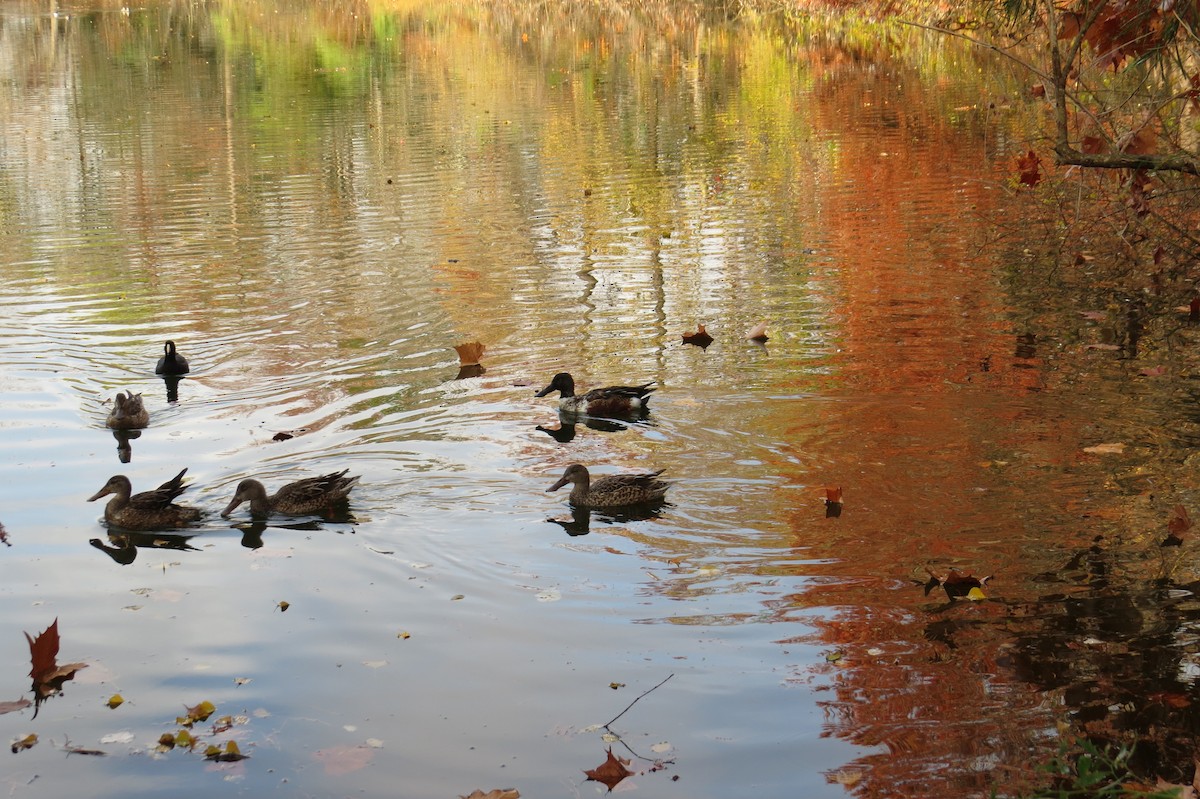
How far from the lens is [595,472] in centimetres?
975

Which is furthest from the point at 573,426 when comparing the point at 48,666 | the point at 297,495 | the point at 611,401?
the point at 48,666

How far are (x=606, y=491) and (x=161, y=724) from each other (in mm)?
3413

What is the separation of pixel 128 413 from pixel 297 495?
9.27 ft

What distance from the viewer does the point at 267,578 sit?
8.00 meters

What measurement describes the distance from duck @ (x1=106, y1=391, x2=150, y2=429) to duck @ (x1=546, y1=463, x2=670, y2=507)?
4173 mm

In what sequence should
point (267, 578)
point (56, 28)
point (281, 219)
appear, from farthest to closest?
point (56, 28)
point (281, 219)
point (267, 578)

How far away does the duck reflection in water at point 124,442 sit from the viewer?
34.0 ft

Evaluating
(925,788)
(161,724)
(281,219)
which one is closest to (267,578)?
(161,724)

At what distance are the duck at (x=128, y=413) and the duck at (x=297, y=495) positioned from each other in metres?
2.33

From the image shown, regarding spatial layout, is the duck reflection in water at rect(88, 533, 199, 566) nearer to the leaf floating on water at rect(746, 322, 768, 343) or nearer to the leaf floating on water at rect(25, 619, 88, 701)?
the leaf floating on water at rect(25, 619, 88, 701)

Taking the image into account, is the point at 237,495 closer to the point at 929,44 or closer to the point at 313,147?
the point at 313,147

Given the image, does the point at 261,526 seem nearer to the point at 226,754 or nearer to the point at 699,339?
the point at 226,754

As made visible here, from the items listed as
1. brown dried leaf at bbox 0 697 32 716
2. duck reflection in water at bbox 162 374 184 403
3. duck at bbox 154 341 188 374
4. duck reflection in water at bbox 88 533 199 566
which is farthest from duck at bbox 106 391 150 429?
brown dried leaf at bbox 0 697 32 716

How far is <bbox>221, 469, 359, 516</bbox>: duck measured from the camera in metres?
8.75
